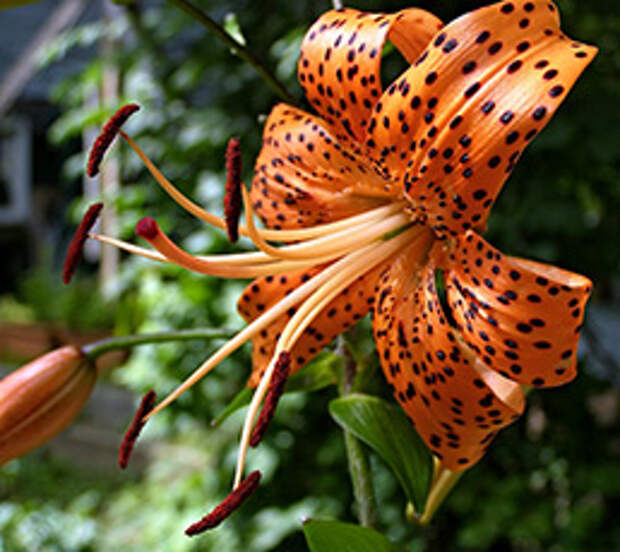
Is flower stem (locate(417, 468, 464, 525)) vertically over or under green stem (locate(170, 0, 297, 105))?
under

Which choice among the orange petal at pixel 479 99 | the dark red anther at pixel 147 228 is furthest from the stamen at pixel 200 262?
the orange petal at pixel 479 99

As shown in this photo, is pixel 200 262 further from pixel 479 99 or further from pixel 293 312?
pixel 479 99

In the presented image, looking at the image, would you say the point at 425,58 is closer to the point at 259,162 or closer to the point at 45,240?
the point at 259,162

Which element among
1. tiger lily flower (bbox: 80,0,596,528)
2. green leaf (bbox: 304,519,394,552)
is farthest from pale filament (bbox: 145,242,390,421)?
green leaf (bbox: 304,519,394,552)

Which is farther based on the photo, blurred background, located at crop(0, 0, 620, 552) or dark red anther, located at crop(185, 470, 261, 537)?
blurred background, located at crop(0, 0, 620, 552)

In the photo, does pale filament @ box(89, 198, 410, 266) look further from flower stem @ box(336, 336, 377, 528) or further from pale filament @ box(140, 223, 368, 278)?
flower stem @ box(336, 336, 377, 528)

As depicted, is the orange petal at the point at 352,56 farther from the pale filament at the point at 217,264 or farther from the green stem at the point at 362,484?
the green stem at the point at 362,484

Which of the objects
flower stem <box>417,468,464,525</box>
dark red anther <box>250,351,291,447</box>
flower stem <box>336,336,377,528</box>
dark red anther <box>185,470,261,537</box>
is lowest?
flower stem <box>417,468,464,525</box>
